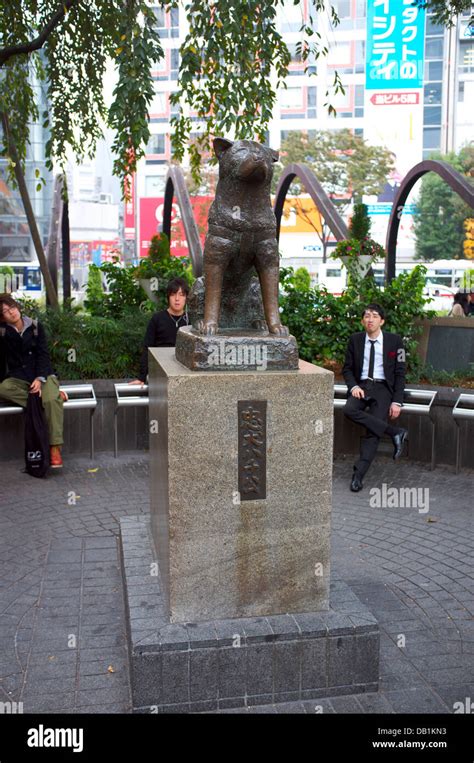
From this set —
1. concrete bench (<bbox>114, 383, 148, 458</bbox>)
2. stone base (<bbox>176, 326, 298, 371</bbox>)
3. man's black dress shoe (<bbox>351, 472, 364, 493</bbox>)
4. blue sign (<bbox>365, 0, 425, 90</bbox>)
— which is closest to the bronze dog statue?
stone base (<bbox>176, 326, 298, 371</bbox>)

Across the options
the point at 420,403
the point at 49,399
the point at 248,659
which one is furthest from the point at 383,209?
the point at 248,659

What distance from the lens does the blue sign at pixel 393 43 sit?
124 feet

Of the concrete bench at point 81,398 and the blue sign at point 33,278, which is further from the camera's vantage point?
the blue sign at point 33,278

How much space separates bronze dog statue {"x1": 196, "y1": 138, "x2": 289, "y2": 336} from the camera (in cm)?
407

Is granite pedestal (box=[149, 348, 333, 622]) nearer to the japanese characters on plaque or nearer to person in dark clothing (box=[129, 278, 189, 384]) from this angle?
the japanese characters on plaque

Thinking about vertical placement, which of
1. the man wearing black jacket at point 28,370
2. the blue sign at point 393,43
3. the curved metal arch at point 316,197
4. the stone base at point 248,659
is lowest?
the stone base at point 248,659

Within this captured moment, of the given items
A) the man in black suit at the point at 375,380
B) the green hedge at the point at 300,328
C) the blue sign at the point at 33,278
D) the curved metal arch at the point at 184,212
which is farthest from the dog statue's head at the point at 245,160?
the blue sign at the point at 33,278

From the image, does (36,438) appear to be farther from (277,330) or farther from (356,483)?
(277,330)

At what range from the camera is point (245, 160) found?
4012 mm

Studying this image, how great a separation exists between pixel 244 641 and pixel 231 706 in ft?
1.08

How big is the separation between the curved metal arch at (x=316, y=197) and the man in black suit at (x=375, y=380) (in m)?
7.64

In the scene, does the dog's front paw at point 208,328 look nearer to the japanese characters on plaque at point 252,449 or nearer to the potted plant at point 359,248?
the japanese characters on plaque at point 252,449

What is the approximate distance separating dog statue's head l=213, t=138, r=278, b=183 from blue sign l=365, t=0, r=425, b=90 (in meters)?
36.5

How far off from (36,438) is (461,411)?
173 inches
